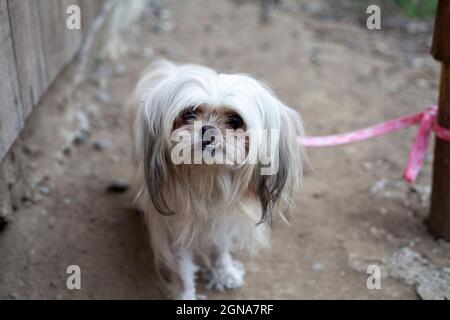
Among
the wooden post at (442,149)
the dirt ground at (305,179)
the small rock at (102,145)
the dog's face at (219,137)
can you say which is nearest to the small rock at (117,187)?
the dirt ground at (305,179)

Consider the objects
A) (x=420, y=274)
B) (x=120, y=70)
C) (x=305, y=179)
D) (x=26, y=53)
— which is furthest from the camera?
(x=120, y=70)

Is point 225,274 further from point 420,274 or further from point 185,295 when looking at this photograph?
point 420,274

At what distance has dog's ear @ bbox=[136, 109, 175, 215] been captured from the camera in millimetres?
2430

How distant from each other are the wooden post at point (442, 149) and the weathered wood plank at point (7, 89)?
2.01 meters

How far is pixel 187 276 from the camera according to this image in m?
2.97

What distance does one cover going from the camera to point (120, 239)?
335 centimetres

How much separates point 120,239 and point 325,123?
1992mm

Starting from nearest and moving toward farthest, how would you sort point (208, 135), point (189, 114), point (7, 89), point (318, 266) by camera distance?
1. point (208, 135)
2. point (189, 114)
3. point (7, 89)
4. point (318, 266)

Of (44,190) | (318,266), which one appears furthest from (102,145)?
(318,266)

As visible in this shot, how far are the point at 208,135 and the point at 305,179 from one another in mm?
1801

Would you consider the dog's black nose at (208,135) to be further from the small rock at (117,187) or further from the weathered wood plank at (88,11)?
the weathered wood plank at (88,11)

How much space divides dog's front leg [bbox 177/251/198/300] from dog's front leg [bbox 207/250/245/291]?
0.16 m

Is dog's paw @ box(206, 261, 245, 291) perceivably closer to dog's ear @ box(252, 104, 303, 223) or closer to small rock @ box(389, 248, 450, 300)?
dog's ear @ box(252, 104, 303, 223)
